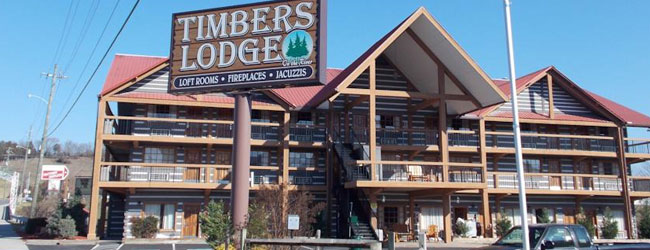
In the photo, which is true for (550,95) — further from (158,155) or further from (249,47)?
(249,47)

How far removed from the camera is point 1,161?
153875 millimetres

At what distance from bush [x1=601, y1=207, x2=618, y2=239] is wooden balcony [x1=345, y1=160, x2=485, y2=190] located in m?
9.72

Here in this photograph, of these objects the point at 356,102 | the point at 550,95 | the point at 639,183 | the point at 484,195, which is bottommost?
the point at 484,195

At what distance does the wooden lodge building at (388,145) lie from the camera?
27703 mm

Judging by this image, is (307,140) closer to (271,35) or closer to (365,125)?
(365,125)

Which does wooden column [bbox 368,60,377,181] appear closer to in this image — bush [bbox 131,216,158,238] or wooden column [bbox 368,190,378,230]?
wooden column [bbox 368,190,378,230]

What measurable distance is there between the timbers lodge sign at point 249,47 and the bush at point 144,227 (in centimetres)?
1376

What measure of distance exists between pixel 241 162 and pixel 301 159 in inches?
618

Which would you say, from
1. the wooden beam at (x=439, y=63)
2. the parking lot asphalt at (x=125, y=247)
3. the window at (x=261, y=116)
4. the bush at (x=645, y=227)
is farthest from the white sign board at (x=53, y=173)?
the bush at (x=645, y=227)

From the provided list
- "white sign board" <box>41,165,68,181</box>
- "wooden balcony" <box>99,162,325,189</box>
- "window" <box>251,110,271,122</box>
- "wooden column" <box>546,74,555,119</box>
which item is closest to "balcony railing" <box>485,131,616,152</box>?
"wooden column" <box>546,74,555,119</box>

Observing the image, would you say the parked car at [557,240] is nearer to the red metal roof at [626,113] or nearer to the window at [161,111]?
the window at [161,111]

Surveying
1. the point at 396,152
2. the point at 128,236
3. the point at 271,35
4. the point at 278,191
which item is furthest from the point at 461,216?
the point at 271,35

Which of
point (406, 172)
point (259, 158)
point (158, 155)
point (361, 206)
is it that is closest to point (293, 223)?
point (361, 206)

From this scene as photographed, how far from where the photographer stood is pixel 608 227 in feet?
108
